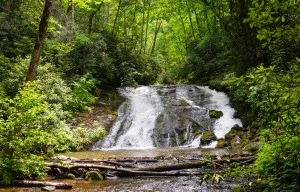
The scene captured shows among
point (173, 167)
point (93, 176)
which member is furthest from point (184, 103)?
point (93, 176)

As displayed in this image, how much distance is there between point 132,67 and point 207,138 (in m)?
14.8

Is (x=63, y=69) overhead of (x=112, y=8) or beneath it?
beneath

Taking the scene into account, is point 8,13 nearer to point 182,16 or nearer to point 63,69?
point 63,69

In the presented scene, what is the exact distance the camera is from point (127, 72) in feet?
91.9

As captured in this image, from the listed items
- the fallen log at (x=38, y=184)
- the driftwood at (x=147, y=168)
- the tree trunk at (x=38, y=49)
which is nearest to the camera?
the fallen log at (x=38, y=184)

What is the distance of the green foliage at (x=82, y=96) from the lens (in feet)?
63.4

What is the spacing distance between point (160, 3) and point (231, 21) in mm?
13265

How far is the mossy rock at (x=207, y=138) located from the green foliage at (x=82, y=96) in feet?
25.0

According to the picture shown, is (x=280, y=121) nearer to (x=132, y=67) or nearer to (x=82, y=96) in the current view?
(x=82, y=96)

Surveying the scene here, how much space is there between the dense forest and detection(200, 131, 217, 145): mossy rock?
2294 millimetres

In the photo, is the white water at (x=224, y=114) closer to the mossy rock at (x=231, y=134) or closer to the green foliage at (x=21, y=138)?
the mossy rock at (x=231, y=134)

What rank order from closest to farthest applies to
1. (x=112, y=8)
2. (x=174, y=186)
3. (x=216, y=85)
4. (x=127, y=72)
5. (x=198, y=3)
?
(x=174, y=186)
(x=216, y=85)
(x=127, y=72)
(x=198, y=3)
(x=112, y=8)

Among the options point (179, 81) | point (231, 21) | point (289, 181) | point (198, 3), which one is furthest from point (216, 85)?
point (289, 181)

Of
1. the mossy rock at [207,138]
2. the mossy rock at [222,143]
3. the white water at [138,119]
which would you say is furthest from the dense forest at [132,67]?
the mossy rock at [207,138]
